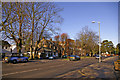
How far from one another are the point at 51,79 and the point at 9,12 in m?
25.1

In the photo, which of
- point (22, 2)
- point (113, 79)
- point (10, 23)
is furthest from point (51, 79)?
point (22, 2)

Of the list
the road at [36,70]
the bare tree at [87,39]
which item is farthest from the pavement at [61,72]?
the bare tree at [87,39]

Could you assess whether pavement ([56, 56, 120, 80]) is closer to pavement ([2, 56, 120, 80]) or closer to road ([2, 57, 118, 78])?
pavement ([2, 56, 120, 80])

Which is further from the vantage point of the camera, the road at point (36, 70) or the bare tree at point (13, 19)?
the bare tree at point (13, 19)

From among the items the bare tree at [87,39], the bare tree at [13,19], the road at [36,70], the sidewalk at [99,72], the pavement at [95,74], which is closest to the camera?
the pavement at [95,74]

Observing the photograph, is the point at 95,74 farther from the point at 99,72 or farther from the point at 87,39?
the point at 87,39

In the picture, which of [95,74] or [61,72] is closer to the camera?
[95,74]

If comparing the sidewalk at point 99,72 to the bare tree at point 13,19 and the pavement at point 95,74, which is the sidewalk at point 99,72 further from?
the bare tree at point 13,19

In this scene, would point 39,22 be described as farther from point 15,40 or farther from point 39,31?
point 15,40

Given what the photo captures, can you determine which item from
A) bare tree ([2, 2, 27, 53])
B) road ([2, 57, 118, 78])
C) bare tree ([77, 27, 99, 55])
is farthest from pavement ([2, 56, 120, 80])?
bare tree ([77, 27, 99, 55])

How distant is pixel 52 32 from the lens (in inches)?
1571

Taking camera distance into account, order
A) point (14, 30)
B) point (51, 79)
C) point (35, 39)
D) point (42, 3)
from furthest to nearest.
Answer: point (35, 39), point (42, 3), point (14, 30), point (51, 79)

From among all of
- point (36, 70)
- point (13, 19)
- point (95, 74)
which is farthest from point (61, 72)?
point (13, 19)

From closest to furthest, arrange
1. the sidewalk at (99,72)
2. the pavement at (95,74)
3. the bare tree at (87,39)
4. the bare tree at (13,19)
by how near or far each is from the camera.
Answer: the pavement at (95,74) → the sidewalk at (99,72) → the bare tree at (13,19) → the bare tree at (87,39)
